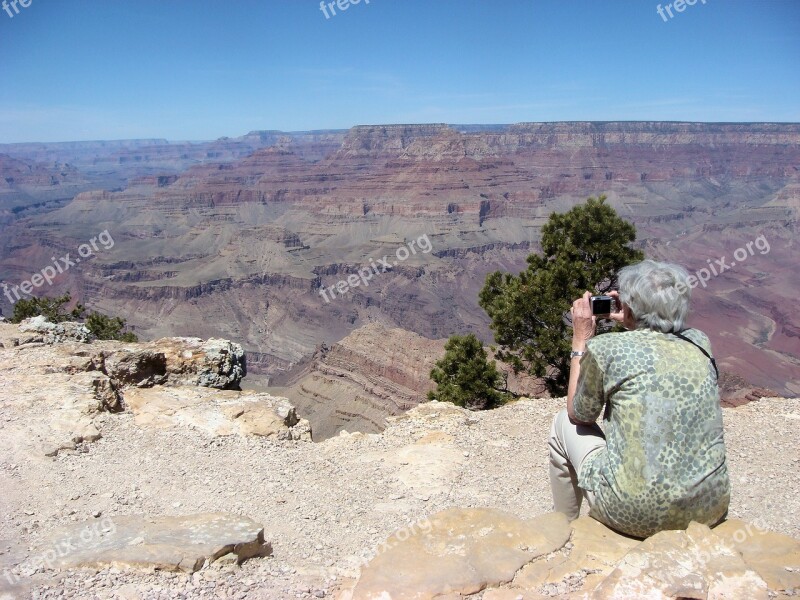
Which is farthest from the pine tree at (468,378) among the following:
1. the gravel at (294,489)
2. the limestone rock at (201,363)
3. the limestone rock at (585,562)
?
the limestone rock at (585,562)

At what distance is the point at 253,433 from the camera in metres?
9.34

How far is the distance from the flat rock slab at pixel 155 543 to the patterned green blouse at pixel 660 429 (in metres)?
3.22

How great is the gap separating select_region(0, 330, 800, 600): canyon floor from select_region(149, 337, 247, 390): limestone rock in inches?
106

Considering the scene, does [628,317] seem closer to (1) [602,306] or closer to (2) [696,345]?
(1) [602,306]

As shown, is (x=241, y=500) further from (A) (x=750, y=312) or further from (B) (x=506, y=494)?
(A) (x=750, y=312)

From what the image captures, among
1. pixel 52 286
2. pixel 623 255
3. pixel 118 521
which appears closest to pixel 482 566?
pixel 118 521

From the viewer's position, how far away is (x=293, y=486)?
25.5 feet

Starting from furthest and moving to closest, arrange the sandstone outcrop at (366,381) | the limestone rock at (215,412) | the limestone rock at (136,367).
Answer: the sandstone outcrop at (366,381) < the limestone rock at (136,367) < the limestone rock at (215,412)

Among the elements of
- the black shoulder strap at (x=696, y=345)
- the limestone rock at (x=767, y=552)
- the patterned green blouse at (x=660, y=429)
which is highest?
the black shoulder strap at (x=696, y=345)

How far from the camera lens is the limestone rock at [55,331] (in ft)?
42.7

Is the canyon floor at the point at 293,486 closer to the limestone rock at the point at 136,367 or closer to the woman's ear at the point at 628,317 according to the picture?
the limestone rock at the point at 136,367

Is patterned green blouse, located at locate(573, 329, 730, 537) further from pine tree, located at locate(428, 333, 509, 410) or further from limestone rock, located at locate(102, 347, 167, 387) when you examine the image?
pine tree, located at locate(428, 333, 509, 410)

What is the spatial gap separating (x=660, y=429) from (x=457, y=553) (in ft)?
5.89

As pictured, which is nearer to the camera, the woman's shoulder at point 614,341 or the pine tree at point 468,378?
the woman's shoulder at point 614,341
